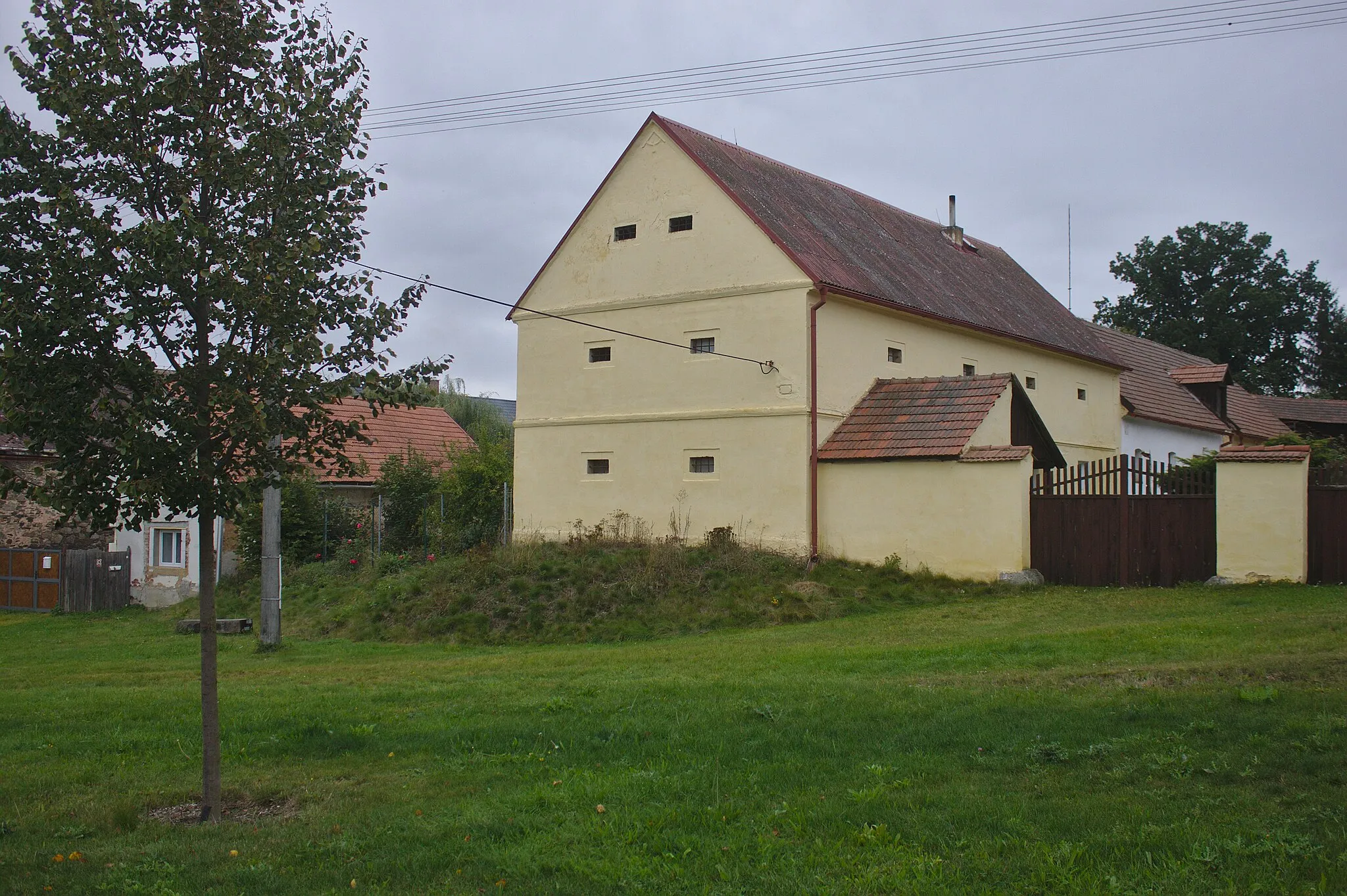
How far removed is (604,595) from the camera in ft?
63.1

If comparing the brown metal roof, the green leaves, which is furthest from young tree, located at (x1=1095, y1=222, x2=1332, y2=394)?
the green leaves

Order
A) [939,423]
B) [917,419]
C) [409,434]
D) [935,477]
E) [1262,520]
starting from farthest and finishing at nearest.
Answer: [409,434] < [917,419] < [939,423] < [935,477] < [1262,520]

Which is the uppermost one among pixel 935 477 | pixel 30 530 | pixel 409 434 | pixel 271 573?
pixel 409 434

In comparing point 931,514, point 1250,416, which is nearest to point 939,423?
point 931,514

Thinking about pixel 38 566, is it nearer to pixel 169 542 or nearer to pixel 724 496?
pixel 169 542

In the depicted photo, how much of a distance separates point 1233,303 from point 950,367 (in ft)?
138

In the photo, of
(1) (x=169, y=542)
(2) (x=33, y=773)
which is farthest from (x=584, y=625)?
(1) (x=169, y=542)

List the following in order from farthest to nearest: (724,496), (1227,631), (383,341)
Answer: (724,496) < (1227,631) < (383,341)

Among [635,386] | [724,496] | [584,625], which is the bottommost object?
[584,625]

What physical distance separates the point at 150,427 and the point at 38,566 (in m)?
25.6

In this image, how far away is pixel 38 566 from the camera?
28750mm

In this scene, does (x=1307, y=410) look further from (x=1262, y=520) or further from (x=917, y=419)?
(x=1262, y=520)

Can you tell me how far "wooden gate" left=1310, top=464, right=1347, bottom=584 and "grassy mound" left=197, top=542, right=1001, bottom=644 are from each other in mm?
4829

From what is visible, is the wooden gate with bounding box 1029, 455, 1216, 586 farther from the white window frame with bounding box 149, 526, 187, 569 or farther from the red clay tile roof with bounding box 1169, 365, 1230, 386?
the red clay tile roof with bounding box 1169, 365, 1230, 386
